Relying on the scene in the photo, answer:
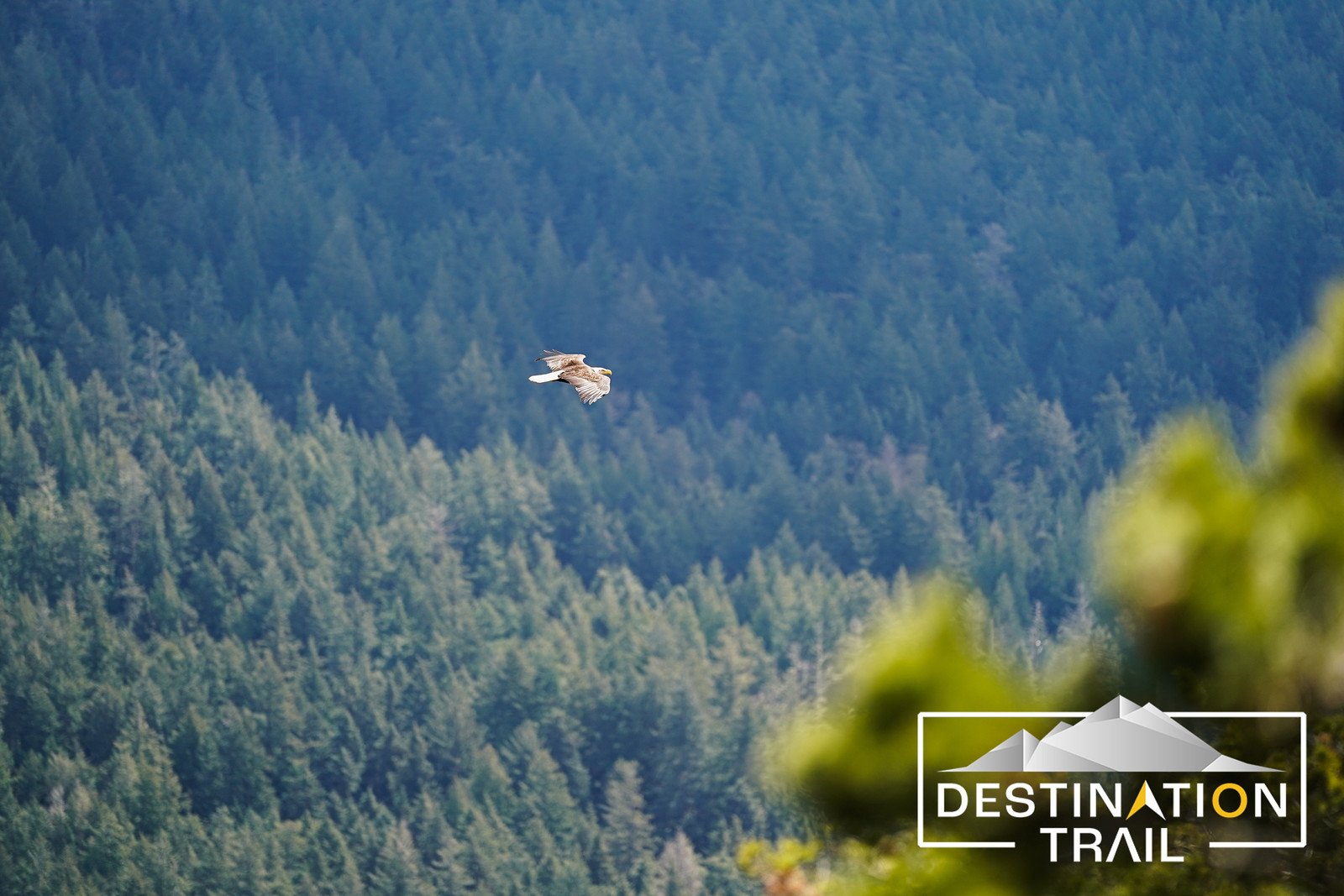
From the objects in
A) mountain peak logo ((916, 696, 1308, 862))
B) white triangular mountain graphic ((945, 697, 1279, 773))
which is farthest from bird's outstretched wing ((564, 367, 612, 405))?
white triangular mountain graphic ((945, 697, 1279, 773))

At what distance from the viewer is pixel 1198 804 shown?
471 inches

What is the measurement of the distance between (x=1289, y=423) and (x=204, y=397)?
191 metres

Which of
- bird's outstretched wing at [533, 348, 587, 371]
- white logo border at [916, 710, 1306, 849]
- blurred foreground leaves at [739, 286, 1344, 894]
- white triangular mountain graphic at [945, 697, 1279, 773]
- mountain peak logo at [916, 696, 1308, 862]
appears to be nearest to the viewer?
blurred foreground leaves at [739, 286, 1344, 894]

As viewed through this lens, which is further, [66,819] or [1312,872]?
[66,819]

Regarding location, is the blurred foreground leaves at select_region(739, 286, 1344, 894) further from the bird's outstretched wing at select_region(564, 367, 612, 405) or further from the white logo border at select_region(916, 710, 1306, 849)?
the bird's outstretched wing at select_region(564, 367, 612, 405)

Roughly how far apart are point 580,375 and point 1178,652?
35.7 feet

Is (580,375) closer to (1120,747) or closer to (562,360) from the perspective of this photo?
(562,360)

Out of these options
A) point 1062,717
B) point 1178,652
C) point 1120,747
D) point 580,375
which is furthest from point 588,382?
point 1178,652

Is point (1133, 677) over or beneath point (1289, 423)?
beneath

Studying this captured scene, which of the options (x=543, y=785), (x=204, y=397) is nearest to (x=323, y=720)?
(x=543, y=785)

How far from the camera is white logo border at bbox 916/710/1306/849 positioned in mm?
A: 10625

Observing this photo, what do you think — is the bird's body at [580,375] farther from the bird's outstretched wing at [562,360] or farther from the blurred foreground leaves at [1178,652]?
the blurred foreground leaves at [1178,652]

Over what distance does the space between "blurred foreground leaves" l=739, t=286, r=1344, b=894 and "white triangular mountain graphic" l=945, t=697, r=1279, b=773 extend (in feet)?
0.62

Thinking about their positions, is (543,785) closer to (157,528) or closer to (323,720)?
(323,720)
